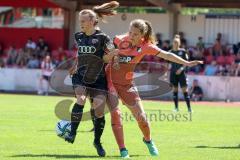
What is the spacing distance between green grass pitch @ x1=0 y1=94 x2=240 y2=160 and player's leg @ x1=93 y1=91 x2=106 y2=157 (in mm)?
172

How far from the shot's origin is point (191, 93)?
31.0 meters

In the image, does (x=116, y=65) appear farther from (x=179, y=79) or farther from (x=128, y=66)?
(x=179, y=79)

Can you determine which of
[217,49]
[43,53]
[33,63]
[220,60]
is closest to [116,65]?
[220,60]

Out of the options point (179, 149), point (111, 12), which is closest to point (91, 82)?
point (111, 12)

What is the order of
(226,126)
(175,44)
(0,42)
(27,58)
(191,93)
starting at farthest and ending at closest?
(0,42) < (27,58) < (191,93) < (175,44) < (226,126)

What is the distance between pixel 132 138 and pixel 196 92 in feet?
57.6

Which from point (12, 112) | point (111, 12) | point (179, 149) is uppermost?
point (111, 12)

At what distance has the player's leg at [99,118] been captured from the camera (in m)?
10.4

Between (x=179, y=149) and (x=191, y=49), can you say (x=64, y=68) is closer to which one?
(x=191, y=49)

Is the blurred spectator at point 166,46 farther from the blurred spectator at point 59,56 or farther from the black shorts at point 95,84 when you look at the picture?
the black shorts at point 95,84

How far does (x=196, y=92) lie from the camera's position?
3072cm

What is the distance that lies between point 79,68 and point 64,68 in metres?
20.9

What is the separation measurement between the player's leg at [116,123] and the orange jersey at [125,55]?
257 mm

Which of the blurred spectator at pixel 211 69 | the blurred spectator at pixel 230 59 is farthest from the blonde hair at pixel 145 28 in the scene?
the blurred spectator at pixel 230 59
